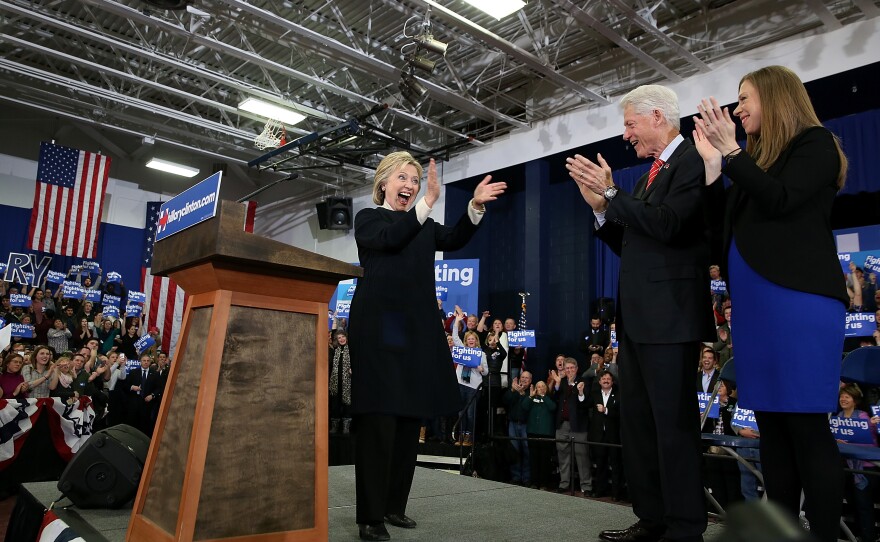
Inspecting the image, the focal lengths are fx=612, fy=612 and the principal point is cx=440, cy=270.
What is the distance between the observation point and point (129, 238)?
1354cm

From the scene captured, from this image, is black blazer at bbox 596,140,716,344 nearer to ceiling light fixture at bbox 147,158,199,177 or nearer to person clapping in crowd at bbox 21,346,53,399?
person clapping in crowd at bbox 21,346,53,399

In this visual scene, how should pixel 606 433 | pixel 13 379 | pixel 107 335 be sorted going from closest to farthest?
1. pixel 13 379
2. pixel 606 433
3. pixel 107 335

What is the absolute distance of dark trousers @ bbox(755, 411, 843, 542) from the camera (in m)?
1.37

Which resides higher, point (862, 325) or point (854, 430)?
point (862, 325)

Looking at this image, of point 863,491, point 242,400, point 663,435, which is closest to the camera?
point 242,400

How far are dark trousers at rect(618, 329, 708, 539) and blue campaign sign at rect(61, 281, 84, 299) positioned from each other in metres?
10.6

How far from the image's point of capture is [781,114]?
160 cm

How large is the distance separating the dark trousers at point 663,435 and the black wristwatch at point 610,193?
419mm

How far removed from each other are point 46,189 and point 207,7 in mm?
5717

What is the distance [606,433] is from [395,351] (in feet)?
15.9

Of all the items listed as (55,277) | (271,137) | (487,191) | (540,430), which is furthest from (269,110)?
(487,191)

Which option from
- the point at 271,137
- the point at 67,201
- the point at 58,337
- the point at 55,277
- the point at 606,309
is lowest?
the point at 58,337

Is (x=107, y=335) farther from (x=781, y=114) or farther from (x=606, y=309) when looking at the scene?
(x=781, y=114)

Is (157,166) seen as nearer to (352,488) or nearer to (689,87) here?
(689,87)
